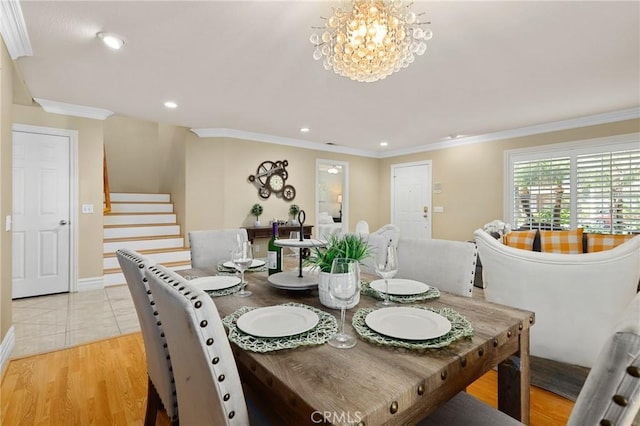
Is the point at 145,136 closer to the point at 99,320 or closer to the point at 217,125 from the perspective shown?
the point at 217,125

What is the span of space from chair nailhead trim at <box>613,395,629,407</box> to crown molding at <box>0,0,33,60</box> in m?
3.04

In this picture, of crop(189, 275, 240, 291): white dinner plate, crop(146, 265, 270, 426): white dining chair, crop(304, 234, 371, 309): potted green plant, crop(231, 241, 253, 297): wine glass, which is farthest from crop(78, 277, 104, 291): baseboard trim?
crop(146, 265, 270, 426): white dining chair

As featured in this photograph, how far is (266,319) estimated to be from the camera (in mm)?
1055

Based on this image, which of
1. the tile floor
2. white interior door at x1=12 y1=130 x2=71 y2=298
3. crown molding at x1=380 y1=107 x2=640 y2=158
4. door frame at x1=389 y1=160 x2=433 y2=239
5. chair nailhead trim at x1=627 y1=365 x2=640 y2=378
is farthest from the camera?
door frame at x1=389 y1=160 x2=433 y2=239

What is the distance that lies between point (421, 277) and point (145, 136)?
6.76 m

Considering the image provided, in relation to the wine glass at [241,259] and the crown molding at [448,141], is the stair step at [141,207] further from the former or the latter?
the wine glass at [241,259]

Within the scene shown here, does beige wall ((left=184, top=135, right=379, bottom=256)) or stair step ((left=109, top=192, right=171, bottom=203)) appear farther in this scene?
stair step ((left=109, top=192, right=171, bottom=203))

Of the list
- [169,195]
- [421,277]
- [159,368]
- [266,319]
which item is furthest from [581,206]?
[169,195]

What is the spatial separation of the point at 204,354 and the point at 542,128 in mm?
5499

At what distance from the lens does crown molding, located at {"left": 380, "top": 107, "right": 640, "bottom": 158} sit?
398 centimetres

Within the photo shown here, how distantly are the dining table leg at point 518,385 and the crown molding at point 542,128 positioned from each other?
451cm

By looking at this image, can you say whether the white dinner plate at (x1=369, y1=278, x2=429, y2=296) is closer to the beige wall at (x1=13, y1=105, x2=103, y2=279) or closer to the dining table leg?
the dining table leg

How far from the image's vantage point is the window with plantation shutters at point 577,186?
3.95 m

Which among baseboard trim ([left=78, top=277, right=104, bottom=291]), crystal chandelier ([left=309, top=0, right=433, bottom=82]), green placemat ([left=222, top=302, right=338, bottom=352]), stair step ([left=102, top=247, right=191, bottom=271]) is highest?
crystal chandelier ([left=309, top=0, right=433, bottom=82])
